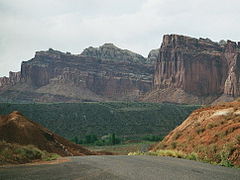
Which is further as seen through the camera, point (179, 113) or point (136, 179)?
point (179, 113)

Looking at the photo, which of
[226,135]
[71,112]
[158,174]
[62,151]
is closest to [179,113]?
[71,112]

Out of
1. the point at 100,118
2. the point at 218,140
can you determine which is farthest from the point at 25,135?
the point at 100,118

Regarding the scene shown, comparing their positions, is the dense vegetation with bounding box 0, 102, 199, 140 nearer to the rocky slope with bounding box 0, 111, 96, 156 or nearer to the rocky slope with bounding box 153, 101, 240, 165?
the rocky slope with bounding box 0, 111, 96, 156

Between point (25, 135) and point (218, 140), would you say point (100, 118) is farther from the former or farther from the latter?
point (218, 140)

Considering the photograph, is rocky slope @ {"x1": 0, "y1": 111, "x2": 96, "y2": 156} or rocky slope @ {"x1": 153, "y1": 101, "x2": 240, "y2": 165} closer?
rocky slope @ {"x1": 153, "y1": 101, "x2": 240, "y2": 165}

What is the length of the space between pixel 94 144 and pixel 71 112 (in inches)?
1444

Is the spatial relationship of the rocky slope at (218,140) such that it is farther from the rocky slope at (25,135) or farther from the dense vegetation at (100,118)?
the dense vegetation at (100,118)

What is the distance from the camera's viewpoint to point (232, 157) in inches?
677

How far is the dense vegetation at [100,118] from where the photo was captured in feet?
381

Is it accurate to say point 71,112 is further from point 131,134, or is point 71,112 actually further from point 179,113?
point 179,113

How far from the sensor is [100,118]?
416ft

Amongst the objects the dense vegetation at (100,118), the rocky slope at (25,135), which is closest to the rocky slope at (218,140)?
the rocky slope at (25,135)

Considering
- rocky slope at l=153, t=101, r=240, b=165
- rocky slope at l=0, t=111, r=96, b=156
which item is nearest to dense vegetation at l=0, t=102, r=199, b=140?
rocky slope at l=0, t=111, r=96, b=156

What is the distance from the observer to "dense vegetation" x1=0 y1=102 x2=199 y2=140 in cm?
11612
